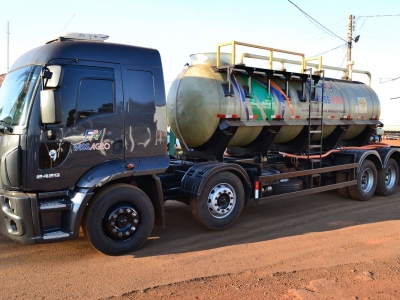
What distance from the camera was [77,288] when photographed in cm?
436

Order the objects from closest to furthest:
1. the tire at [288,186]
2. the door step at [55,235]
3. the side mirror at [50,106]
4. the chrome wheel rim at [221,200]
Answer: the side mirror at [50,106] → the door step at [55,235] → the chrome wheel rim at [221,200] → the tire at [288,186]

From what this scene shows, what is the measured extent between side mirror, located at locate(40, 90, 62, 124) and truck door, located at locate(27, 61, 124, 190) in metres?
0.17

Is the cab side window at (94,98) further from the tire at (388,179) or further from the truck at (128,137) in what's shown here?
the tire at (388,179)

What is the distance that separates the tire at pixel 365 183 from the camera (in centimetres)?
930

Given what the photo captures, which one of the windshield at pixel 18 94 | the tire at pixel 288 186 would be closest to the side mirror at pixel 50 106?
the windshield at pixel 18 94

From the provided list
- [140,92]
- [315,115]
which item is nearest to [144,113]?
[140,92]

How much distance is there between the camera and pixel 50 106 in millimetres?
4609

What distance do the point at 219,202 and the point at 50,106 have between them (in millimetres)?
3238

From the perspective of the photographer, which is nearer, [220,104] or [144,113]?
[144,113]

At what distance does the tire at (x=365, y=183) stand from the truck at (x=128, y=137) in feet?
5.61

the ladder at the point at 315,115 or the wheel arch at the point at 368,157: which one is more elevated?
the ladder at the point at 315,115

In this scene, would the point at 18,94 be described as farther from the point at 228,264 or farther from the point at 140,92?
the point at 228,264

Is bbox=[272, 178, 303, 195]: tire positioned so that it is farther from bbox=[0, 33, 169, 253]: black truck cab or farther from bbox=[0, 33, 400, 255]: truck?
bbox=[0, 33, 169, 253]: black truck cab

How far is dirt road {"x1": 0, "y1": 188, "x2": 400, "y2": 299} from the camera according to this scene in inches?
169
